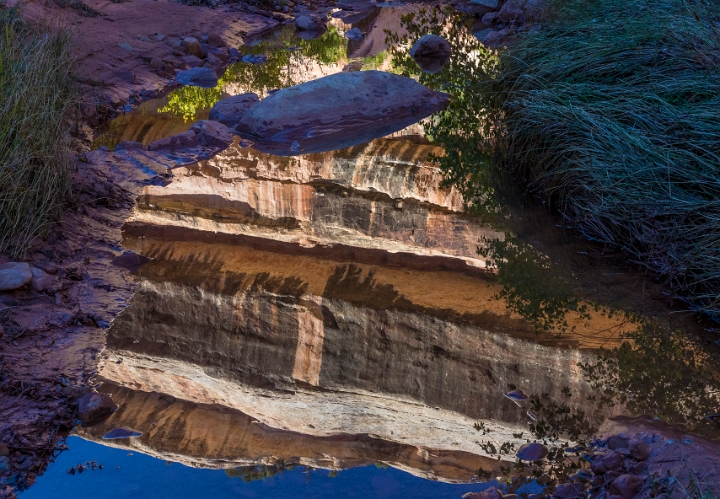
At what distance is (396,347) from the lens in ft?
10.2

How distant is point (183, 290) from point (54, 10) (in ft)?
17.8

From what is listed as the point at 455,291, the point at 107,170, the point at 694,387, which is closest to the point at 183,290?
the point at 455,291

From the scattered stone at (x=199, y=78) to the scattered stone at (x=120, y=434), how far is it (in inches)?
203

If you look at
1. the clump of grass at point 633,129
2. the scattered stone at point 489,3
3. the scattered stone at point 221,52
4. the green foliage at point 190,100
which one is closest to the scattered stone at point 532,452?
the clump of grass at point 633,129

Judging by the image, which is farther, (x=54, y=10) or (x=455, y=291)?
(x=54, y=10)

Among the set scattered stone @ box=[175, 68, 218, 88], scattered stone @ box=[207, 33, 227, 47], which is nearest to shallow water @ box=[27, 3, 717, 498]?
scattered stone @ box=[175, 68, 218, 88]

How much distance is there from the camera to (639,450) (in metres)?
2.27

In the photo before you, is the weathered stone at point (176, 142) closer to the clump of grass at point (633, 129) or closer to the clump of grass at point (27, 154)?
the clump of grass at point (27, 154)

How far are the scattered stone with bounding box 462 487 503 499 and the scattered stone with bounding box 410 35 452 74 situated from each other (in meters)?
5.98

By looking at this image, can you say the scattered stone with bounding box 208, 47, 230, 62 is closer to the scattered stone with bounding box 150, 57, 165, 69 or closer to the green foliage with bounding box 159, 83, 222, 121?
the scattered stone with bounding box 150, 57, 165, 69

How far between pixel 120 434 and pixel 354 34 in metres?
7.66

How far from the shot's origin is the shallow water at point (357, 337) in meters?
2.46

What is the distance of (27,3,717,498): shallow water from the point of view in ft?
8.06

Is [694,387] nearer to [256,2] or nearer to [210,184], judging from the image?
[210,184]
